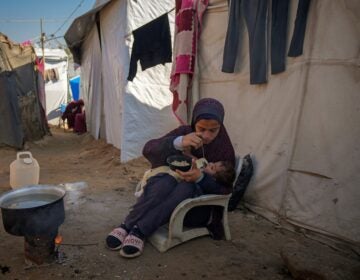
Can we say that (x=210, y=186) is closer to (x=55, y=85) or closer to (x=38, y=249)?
(x=38, y=249)

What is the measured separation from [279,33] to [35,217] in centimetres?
267

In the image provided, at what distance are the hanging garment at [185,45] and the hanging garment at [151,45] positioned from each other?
635mm

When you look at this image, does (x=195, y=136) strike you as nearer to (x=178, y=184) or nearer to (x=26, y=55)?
(x=178, y=184)

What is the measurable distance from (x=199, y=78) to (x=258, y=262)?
2698 mm

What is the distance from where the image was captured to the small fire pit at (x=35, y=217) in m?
2.00

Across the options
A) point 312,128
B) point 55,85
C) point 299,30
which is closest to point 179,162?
point 312,128

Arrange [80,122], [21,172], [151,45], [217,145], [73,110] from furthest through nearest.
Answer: [73,110] < [80,122] < [151,45] < [21,172] < [217,145]

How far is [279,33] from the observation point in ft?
10.5

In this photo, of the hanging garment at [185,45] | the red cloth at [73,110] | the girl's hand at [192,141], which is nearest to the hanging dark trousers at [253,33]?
the hanging garment at [185,45]

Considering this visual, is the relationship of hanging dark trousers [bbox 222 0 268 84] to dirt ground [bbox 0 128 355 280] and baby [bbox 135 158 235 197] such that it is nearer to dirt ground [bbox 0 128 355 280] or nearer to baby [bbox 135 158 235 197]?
baby [bbox 135 158 235 197]

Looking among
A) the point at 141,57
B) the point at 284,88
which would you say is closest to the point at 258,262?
the point at 284,88

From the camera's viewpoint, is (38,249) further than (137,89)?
No

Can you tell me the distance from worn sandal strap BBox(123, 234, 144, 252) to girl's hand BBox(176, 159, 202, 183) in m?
0.56

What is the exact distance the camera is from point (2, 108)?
7270 mm
